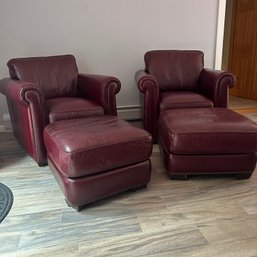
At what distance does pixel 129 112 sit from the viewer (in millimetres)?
3184

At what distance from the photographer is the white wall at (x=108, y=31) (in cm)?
272

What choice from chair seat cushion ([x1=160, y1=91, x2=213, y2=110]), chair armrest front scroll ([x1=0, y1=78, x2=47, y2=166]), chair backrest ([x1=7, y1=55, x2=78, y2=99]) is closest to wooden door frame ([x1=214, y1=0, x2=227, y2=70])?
chair seat cushion ([x1=160, y1=91, x2=213, y2=110])

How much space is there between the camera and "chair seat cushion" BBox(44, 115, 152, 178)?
140 centimetres

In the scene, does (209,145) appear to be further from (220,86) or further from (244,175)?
(220,86)

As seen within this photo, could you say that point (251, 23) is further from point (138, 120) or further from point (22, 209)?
point (22, 209)

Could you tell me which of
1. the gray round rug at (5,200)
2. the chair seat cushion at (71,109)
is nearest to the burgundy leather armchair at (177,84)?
the chair seat cushion at (71,109)

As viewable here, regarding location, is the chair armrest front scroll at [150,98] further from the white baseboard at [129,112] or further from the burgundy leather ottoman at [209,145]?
the white baseboard at [129,112]

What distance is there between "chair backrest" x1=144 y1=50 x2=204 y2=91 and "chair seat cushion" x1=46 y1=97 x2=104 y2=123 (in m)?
0.87

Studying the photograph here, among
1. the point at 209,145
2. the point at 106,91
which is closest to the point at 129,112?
the point at 106,91

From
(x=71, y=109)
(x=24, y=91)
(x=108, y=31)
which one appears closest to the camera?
(x=24, y=91)

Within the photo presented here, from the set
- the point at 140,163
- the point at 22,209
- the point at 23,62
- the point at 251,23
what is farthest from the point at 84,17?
the point at 251,23

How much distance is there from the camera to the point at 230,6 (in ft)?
14.8

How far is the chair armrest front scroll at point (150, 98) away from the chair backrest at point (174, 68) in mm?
408

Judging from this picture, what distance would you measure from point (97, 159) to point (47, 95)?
1.21 meters
